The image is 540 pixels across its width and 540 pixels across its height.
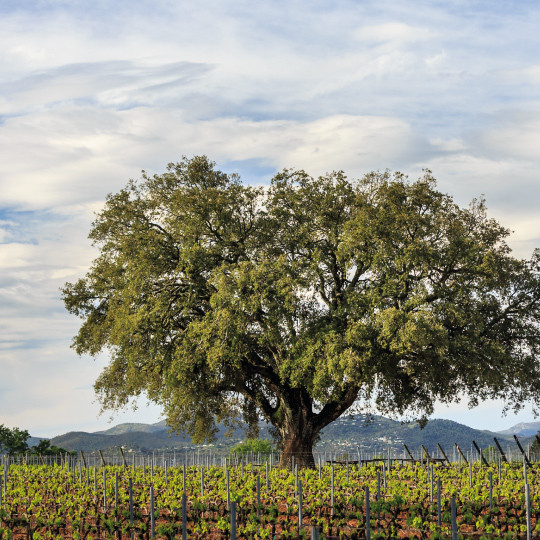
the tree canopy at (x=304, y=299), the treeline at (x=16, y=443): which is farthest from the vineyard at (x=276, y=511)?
the treeline at (x=16, y=443)

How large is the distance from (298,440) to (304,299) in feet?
21.9

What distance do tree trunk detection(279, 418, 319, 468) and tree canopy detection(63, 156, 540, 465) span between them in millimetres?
65

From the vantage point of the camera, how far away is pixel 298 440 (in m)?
36.0

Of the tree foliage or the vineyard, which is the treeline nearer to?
the tree foliage

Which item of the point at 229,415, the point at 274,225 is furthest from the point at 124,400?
the point at 274,225

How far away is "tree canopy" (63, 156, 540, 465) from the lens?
1256 inches

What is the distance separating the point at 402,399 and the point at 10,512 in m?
20.1

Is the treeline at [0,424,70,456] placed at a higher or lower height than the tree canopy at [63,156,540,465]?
Answer: lower

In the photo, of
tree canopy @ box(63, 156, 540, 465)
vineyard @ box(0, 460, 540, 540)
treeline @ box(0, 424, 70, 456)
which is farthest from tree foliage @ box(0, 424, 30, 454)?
vineyard @ box(0, 460, 540, 540)

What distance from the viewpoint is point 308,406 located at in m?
36.5

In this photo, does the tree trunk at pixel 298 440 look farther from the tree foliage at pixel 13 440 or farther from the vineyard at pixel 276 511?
the tree foliage at pixel 13 440

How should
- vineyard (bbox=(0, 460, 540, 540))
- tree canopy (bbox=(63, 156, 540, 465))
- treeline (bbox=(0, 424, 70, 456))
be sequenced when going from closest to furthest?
vineyard (bbox=(0, 460, 540, 540)) → tree canopy (bbox=(63, 156, 540, 465)) → treeline (bbox=(0, 424, 70, 456))

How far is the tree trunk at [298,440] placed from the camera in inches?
1400

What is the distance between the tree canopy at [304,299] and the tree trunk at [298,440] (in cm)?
7
